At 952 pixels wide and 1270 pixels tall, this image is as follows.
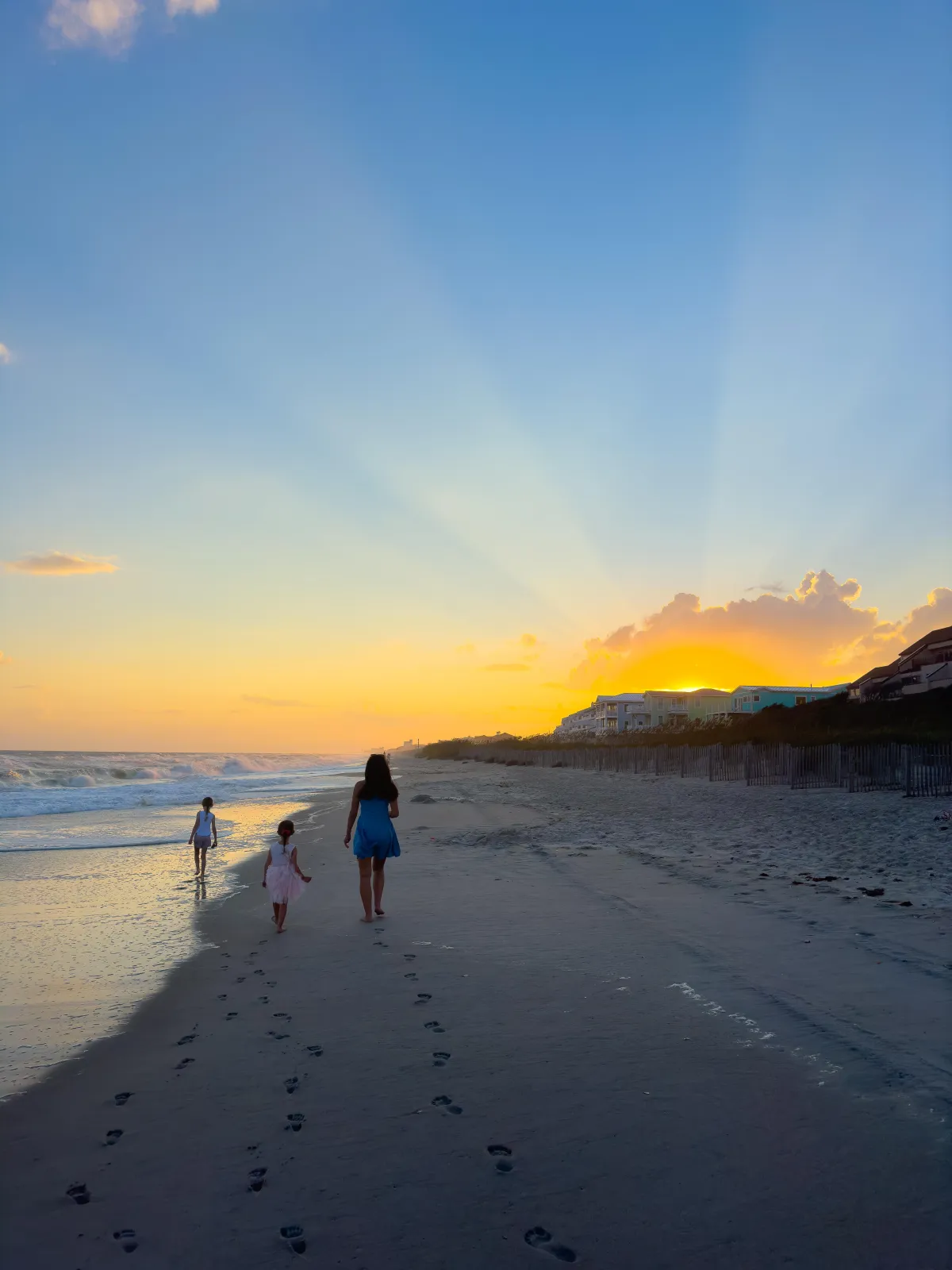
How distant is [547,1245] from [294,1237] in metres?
0.96

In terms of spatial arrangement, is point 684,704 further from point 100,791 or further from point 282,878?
point 282,878

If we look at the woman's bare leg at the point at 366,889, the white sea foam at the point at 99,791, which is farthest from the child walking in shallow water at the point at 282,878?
the white sea foam at the point at 99,791

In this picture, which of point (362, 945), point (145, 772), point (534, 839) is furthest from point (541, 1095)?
point (145, 772)

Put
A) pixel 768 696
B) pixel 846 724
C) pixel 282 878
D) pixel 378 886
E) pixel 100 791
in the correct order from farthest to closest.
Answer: pixel 768 696
pixel 100 791
pixel 846 724
pixel 378 886
pixel 282 878

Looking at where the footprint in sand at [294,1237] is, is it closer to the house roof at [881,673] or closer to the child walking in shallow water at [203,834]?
the child walking in shallow water at [203,834]

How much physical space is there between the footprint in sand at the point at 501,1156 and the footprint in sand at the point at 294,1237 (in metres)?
0.86

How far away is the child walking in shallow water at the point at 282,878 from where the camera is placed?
841 centimetres

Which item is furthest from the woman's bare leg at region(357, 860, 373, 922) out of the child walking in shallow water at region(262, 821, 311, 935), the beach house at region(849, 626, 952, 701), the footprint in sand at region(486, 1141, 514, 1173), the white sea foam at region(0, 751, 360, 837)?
the beach house at region(849, 626, 952, 701)

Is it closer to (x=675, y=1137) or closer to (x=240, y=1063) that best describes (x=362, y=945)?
(x=240, y=1063)

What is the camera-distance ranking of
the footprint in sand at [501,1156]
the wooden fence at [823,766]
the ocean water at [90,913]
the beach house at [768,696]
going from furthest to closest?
1. the beach house at [768,696]
2. the wooden fence at [823,766]
3. the ocean water at [90,913]
4. the footprint in sand at [501,1156]

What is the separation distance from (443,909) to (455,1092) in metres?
4.95

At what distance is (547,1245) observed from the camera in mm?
2818

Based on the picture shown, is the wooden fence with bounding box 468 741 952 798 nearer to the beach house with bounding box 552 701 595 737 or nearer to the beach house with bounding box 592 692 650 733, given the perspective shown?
the beach house with bounding box 592 692 650 733

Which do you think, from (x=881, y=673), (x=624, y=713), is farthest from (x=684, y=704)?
(x=881, y=673)
